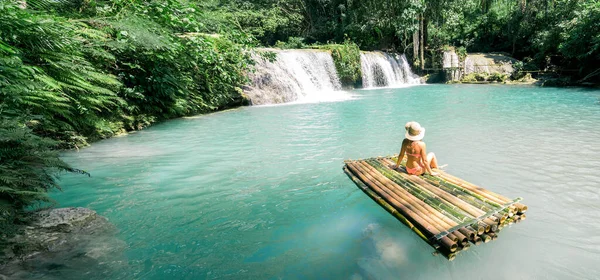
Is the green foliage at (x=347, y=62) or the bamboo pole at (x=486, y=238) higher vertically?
the green foliage at (x=347, y=62)

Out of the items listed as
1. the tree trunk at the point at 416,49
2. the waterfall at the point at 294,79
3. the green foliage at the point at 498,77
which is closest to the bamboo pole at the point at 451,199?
the waterfall at the point at 294,79

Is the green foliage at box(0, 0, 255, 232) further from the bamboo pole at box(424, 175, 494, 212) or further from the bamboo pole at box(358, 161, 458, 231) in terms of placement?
the bamboo pole at box(424, 175, 494, 212)

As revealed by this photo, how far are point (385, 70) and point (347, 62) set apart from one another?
4701mm

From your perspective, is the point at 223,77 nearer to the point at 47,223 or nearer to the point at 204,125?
the point at 204,125

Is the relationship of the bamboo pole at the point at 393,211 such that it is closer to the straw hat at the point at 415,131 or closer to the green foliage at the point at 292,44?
the straw hat at the point at 415,131

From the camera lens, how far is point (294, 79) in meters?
17.6

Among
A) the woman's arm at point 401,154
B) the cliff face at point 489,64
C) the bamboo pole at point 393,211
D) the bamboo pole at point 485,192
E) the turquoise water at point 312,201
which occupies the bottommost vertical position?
the turquoise water at point 312,201

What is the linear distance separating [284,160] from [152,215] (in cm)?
290

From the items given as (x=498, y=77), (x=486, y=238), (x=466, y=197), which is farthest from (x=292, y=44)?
(x=486, y=238)

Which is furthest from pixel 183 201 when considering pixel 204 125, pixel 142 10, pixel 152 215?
pixel 142 10

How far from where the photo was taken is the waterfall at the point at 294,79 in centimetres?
1580

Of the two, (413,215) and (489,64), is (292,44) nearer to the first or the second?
(489,64)

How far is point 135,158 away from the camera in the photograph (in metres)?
6.94

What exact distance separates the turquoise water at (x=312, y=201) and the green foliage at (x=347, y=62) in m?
13.4
